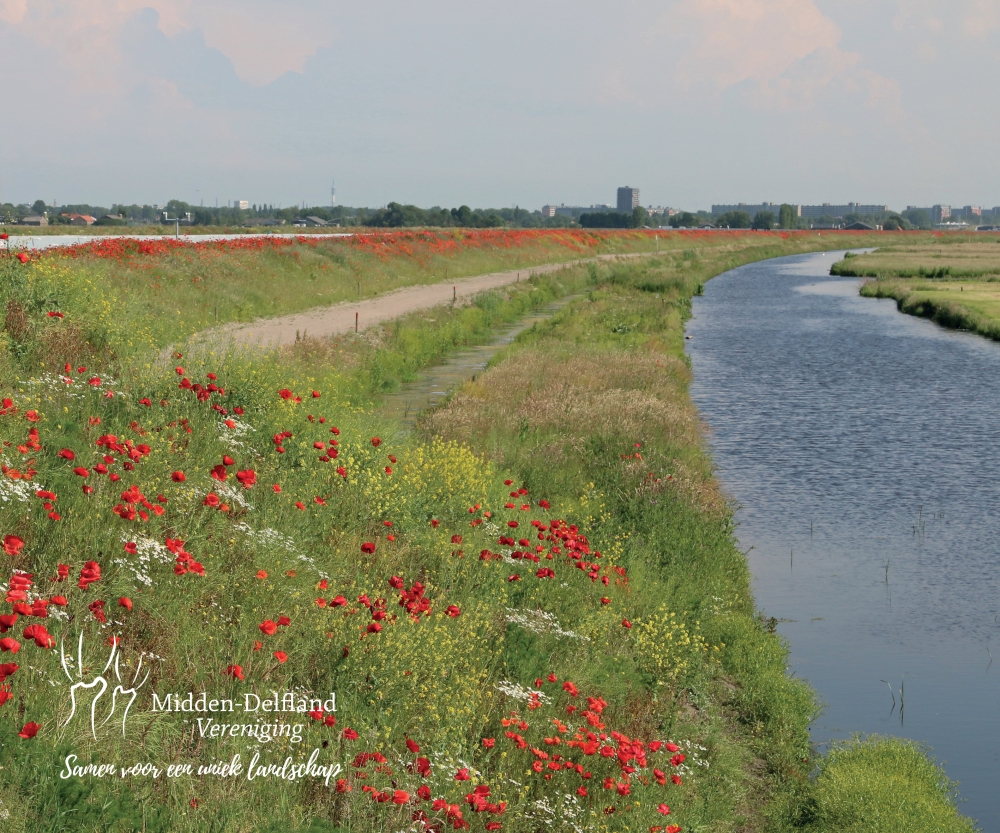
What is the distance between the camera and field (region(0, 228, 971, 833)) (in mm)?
A: 5617

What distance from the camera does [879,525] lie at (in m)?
15.9

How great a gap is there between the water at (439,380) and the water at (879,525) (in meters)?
5.96

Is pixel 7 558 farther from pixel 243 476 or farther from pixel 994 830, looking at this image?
pixel 994 830

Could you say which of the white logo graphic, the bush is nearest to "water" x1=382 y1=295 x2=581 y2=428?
the bush

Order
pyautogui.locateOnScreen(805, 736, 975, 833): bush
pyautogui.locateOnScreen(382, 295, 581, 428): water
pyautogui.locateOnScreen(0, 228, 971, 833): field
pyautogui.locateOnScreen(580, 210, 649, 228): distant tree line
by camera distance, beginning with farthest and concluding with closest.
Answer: pyautogui.locateOnScreen(580, 210, 649, 228): distant tree line < pyautogui.locateOnScreen(382, 295, 581, 428): water < pyautogui.locateOnScreen(805, 736, 975, 833): bush < pyautogui.locateOnScreen(0, 228, 971, 833): field

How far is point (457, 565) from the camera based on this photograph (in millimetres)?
9164

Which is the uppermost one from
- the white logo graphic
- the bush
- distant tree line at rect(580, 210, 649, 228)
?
distant tree line at rect(580, 210, 649, 228)


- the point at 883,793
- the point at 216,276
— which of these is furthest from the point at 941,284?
→ the point at 883,793

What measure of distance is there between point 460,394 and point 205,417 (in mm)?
9231

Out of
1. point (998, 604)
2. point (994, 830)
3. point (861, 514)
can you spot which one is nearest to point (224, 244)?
point (861, 514)

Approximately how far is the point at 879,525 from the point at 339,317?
1970 centimetres

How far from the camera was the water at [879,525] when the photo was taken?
10508 mm

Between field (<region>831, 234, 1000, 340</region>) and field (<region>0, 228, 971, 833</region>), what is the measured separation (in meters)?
34.5

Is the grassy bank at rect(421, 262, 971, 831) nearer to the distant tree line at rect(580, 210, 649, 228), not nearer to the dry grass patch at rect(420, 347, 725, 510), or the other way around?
the dry grass patch at rect(420, 347, 725, 510)
